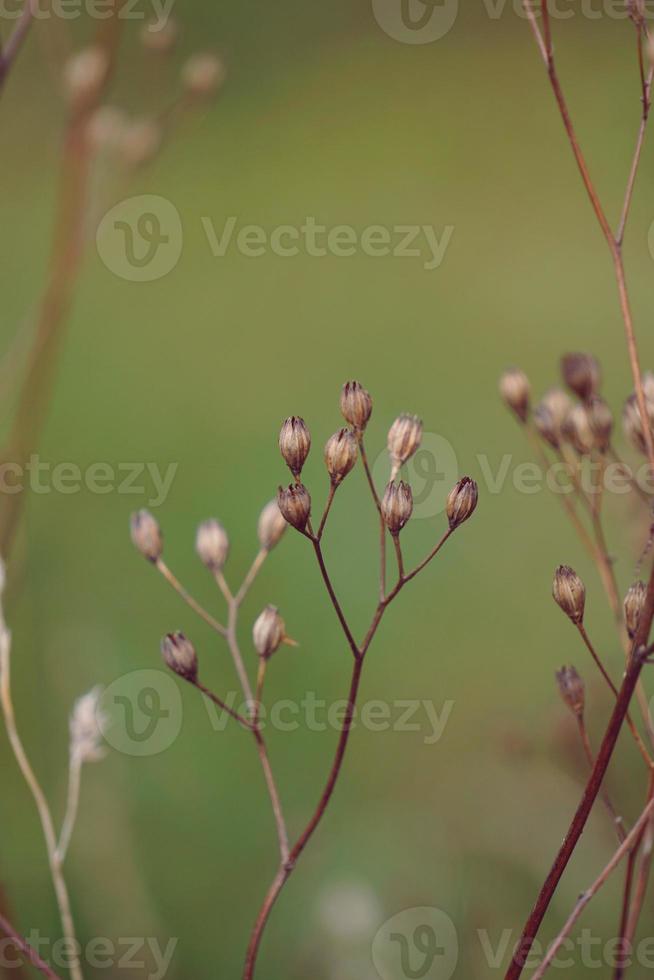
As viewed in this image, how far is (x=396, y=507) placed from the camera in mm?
494

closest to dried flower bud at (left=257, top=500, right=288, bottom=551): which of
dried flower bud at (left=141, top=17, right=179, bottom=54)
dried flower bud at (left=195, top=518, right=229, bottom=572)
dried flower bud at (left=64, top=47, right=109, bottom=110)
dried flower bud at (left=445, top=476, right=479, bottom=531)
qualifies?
dried flower bud at (left=195, top=518, right=229, bottom=572)

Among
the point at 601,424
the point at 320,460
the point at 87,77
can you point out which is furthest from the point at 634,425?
the point at 320,460

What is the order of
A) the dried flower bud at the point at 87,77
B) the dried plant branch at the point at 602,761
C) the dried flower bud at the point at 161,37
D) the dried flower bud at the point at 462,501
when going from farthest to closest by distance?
the dried flower bud at the point at 161,37, the dried flower bud at the point at 87,77, the dried flower bud at the point at 462,501, the dried plant branch at the point at 602,761

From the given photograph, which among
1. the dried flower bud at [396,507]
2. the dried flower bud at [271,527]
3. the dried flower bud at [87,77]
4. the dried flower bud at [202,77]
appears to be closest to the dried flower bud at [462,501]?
the dried flower bud at [396,507]

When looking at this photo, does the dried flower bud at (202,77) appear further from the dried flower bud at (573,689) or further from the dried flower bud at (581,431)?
the dried flower bud at (573,689)

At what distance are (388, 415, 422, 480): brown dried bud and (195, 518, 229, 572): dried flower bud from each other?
0.12 meters

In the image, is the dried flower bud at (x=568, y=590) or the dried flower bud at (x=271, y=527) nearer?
the dried flower bud at (x=568, y=590)

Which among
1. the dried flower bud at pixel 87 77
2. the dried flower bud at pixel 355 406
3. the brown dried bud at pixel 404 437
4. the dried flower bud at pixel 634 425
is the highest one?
the dried flower bud at pixel 87 77

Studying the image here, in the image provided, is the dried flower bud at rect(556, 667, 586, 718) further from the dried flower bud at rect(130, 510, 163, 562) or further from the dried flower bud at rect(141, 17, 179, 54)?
the dried flower bud at rect(141, 17, 179, 54)

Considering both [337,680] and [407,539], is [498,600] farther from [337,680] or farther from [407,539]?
[337,680]

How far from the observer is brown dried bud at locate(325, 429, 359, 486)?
1.64 ft

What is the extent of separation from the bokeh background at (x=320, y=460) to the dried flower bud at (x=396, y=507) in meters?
0.38

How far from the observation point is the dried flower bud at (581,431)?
23.8 inches

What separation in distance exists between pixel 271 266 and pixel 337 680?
1.30m
